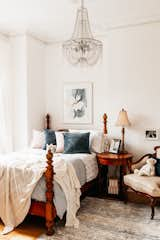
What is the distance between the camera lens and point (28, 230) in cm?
294

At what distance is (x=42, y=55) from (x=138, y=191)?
340 centimetres

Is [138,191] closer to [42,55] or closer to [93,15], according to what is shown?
[93,15]

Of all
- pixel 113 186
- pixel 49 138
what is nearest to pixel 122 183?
pixel 113 186

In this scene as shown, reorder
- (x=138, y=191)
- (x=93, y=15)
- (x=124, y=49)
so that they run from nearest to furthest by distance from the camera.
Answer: (x=138, y=191), (x=93, y=15), (x=124, y=49)

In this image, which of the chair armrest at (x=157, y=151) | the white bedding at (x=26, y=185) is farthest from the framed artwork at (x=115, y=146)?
the white bedding at (x=26, y=185)

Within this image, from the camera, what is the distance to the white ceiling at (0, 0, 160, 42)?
3371mm

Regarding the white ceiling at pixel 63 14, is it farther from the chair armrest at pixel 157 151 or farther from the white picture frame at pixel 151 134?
the chair armrest at pixel 157 151

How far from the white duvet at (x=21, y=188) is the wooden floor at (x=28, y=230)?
0.09 metres

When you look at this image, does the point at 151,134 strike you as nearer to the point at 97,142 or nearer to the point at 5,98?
the point at 97,142

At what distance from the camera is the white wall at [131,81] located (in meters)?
4.08

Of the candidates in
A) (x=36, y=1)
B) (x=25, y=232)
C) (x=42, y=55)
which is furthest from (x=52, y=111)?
(x=25, y=232)

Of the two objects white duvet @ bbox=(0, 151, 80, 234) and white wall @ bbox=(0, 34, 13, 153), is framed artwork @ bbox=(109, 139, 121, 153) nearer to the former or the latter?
white duvet @ bbox=(0, 151, 80, 234)

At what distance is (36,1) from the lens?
130 inches

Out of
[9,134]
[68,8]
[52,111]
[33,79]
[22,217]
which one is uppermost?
[68,8]
